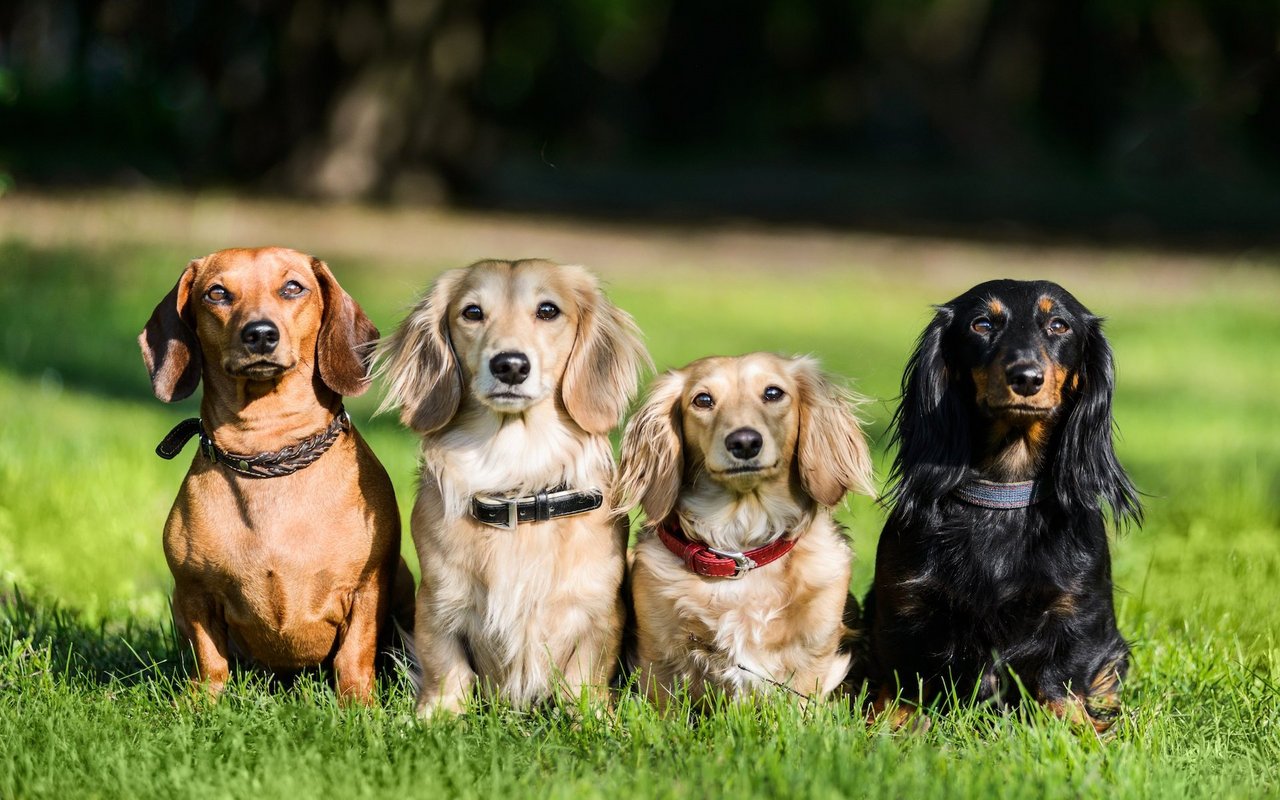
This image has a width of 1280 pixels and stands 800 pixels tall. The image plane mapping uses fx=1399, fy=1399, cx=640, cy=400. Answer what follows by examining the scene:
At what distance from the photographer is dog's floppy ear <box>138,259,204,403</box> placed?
157 inches

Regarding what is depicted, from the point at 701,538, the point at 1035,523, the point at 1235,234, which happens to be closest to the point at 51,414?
the point at 701,538

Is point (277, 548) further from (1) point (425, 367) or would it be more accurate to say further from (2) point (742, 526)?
(2) point (742, 526)

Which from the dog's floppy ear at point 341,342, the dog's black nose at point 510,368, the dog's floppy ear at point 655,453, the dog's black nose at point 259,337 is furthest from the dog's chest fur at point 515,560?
the dog's black nose at point 259,337

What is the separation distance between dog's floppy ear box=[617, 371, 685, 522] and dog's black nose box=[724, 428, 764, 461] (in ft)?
0.80

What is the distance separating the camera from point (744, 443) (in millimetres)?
3877

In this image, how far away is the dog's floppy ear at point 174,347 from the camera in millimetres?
3996

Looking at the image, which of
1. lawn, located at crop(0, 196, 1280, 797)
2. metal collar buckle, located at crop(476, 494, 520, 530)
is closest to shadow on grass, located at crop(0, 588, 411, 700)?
lawn, located at crop(0, 196, 1280, 797)

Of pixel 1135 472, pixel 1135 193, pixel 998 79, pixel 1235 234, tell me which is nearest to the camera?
pixel 1135 472

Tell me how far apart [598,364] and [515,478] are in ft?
1.40

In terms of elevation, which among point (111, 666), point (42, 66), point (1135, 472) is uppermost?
point (42, 66)

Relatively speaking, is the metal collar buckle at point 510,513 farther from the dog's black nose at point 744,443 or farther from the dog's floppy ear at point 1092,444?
the dog's floppy ear at point 1092,444

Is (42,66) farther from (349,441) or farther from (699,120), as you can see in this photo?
(349,441)

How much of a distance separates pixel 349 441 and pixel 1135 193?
24.5 m

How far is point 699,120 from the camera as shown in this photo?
3697 centimetres
